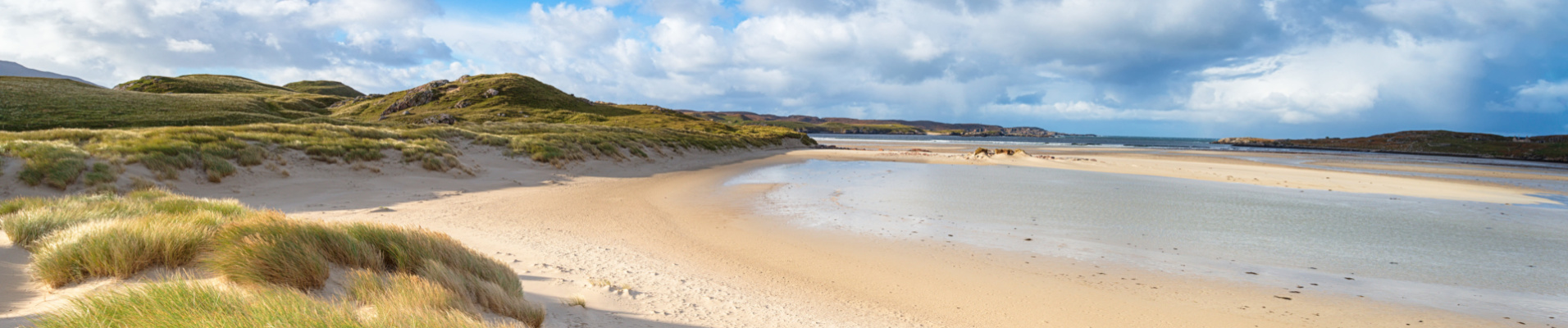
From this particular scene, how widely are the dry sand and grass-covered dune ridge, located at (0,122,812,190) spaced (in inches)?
22.7

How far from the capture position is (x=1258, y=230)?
10.4 metres

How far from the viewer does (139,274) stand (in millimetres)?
4117

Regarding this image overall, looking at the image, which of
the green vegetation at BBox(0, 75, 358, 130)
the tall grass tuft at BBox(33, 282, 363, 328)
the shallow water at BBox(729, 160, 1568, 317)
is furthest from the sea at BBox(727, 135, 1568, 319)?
the green vegetation at BBox(0, 75, 358, 130)

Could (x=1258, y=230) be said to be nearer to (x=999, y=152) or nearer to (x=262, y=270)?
(x=262, y=270)

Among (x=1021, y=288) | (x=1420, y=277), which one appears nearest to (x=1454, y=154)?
(x=1420, y=277)

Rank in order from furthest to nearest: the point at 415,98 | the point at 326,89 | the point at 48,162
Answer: the point at 326,89, the point at 415,98, the point at 48,162

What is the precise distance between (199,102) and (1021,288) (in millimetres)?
51916

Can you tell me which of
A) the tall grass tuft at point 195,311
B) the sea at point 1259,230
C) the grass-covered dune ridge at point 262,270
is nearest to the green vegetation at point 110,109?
the sea at point 1259,230

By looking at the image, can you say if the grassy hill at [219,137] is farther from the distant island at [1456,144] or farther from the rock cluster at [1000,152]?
the distant island at [1456,144]

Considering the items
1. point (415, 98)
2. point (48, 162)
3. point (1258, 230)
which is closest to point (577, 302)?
point (1258, 230)

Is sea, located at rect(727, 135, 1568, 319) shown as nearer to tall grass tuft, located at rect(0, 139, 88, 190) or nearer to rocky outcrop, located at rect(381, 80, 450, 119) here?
tall grass tuft, located at rect(0, 139, 88, 190)

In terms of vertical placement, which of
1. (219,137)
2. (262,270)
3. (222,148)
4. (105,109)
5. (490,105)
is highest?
(490,105)

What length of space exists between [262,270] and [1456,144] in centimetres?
9086

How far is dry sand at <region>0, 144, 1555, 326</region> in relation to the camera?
5.37 metres
